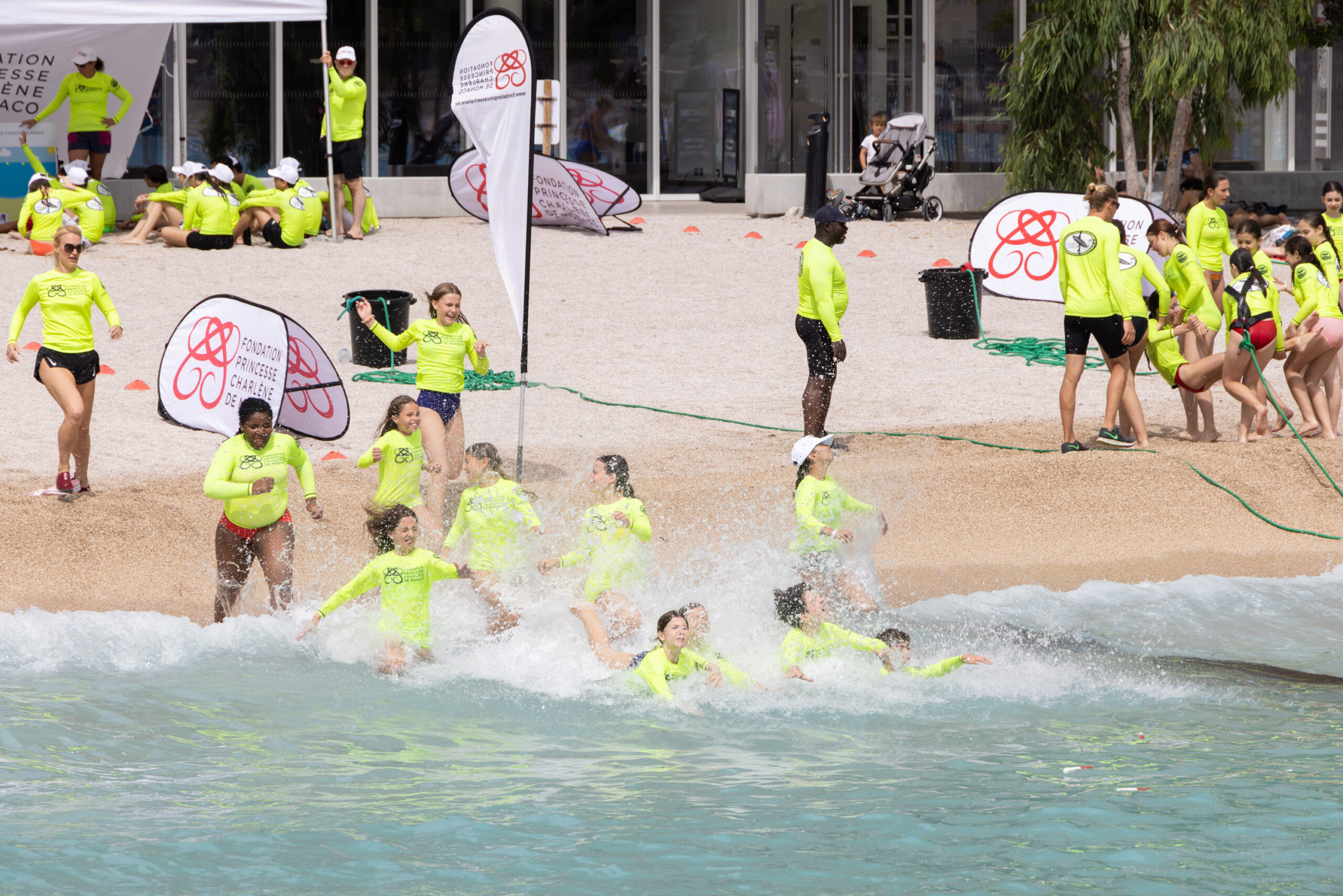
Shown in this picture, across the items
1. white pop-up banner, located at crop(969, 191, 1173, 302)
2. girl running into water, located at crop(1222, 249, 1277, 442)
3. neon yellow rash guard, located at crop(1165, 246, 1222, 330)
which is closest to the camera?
girl running into water, located at crop(1222, 249, 1277, 442)

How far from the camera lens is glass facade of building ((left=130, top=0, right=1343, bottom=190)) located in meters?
22.5

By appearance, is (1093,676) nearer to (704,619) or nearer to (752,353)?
(704,619)

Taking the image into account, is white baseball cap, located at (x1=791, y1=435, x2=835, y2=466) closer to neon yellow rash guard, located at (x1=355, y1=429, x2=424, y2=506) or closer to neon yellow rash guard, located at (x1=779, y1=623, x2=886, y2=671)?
neon yellow rash guard, located at (x1=779, y1=623, x2=886, y2=671)

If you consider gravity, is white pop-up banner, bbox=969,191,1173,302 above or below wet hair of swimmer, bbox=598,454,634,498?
above

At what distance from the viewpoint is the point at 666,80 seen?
24156 mm

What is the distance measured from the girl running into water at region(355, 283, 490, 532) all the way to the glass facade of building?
1322 cm

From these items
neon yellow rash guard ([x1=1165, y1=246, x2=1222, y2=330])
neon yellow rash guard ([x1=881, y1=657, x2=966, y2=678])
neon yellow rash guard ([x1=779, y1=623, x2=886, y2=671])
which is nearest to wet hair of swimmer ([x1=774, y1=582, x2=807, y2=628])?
neon yellow rash guard ([x1=779, y1=623, x2=886, y2=671])

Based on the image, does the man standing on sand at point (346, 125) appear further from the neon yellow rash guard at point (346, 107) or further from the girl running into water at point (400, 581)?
the girl running into water at point (400, 581)

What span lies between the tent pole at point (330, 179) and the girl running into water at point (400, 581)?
36.3ft

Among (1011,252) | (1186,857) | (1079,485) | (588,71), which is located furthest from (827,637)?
(588,71)

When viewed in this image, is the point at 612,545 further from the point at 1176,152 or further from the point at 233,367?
the point at 1176,152

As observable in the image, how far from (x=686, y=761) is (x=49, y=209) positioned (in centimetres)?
1299

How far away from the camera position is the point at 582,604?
28.8 ft

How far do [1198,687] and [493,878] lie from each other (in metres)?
4.16
